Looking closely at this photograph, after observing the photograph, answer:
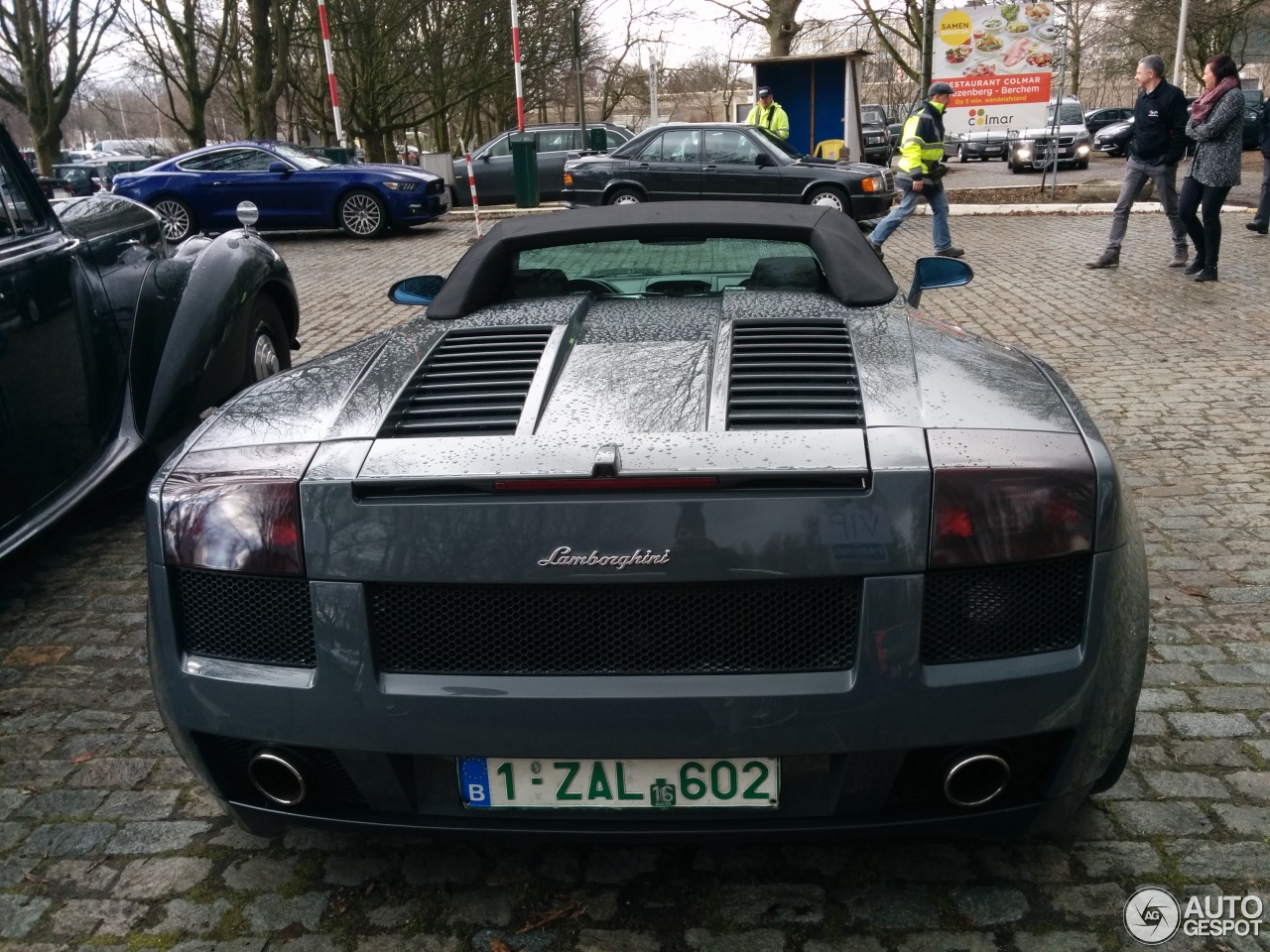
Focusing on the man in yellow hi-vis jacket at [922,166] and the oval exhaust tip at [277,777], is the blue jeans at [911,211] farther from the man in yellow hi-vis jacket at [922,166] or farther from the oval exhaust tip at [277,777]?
the oval exhaust tip at [277,777]

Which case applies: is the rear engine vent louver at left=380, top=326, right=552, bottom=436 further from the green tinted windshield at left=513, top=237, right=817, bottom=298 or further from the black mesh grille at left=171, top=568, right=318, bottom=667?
the green tinted windshield at left=513, top=237, right=817, bottom=298

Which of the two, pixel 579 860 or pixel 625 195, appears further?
pixel 625 195

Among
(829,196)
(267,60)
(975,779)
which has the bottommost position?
(975,779)

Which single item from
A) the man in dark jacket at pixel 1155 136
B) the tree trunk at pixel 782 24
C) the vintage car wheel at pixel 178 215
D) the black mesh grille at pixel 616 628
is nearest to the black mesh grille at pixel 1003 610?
the black mesh grille at pixel 616 628

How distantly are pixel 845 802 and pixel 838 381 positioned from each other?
2.75 feet

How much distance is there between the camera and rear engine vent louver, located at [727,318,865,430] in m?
2.13

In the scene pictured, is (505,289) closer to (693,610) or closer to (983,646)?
(693,610)

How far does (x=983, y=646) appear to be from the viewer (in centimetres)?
200

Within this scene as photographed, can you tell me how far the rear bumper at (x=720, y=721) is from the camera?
1.95 metres

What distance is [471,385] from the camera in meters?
2.44

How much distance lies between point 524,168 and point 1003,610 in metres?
17.3

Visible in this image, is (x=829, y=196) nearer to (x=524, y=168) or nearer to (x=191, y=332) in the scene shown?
(x=524, y=168)

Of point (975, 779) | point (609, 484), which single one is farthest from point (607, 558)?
point (975, 779)

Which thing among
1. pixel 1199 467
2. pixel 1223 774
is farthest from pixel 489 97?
pixel 1223 774
